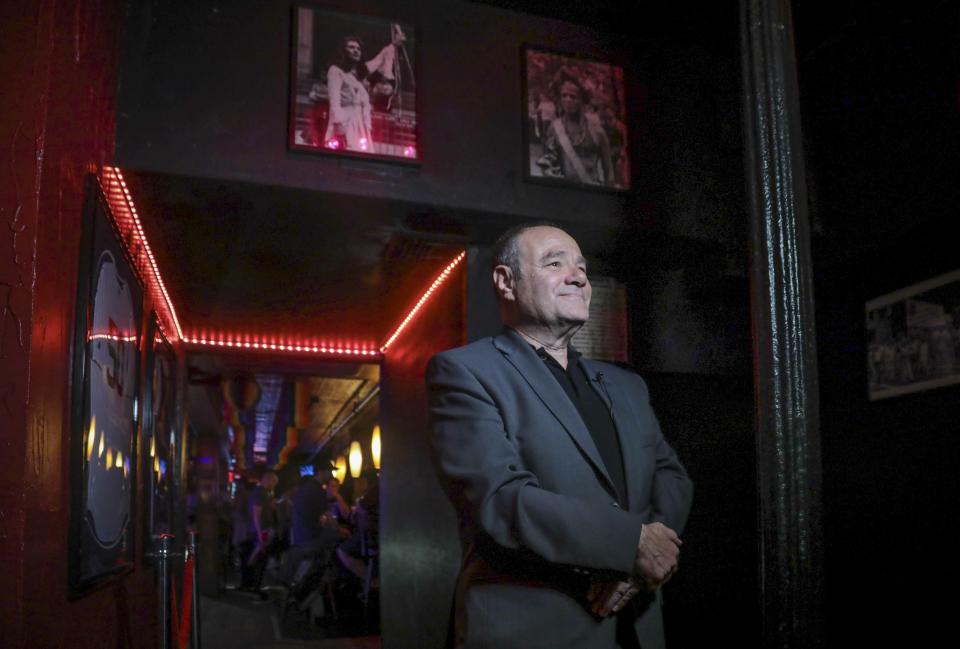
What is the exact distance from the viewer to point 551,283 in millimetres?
1938

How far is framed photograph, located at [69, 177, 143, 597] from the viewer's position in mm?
2305

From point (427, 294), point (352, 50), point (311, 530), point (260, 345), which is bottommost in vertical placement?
point (311, 530)

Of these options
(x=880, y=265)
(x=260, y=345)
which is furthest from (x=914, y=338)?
(x=260, y=345)

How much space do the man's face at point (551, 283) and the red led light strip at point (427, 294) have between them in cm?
221

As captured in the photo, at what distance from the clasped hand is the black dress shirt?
17cm

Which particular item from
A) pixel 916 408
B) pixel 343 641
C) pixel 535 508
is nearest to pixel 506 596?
pixel 535 508

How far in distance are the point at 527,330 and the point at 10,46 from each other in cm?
145

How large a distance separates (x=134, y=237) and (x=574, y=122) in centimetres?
230

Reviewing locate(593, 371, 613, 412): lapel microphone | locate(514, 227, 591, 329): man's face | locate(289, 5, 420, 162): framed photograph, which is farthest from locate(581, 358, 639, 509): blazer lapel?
locate(289, 5, 420, 162): framed photograph

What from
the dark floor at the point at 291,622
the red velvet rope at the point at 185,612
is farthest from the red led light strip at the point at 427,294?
the dark floor at the point at 291,622

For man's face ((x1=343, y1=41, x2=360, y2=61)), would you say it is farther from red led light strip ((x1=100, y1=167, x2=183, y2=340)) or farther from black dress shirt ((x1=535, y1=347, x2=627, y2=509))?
black dress shirt ((x1=535, y1=347, x2=627, y2=509))

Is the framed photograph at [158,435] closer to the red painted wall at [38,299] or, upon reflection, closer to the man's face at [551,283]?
the red painted wall at [38,299]

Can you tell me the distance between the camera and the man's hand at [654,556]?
5.16ft

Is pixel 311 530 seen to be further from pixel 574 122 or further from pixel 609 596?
pixel 609 596
